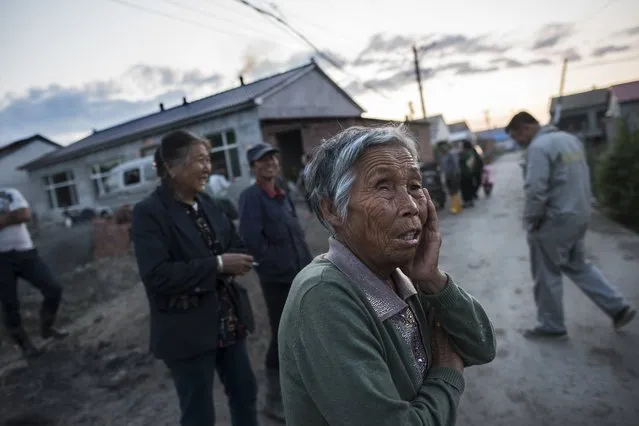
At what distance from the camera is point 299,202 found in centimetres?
1541

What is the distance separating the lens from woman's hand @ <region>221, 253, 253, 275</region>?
223 centimetres

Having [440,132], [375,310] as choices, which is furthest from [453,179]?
[440,132]

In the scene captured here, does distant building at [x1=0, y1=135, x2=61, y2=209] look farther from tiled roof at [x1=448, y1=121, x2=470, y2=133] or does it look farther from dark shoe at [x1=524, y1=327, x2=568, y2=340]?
tiled roof at [x1=448, y1=121, x2=470, y2=133]

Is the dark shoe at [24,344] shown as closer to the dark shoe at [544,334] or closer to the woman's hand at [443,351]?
the woman's hand at [443,351]

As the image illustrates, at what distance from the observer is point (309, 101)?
1792 centimetres

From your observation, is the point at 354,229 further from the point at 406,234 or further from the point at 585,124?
the point at 585,124

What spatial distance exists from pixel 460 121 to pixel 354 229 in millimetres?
91907

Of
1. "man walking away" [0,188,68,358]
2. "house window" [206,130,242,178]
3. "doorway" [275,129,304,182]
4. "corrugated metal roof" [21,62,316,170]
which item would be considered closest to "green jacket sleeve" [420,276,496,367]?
"man walking away" [0,188,68,358]

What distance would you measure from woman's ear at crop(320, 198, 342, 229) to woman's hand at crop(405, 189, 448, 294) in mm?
252

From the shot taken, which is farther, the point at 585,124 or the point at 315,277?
the point at 585,124

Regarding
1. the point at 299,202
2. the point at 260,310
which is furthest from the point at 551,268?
the point at 299,202

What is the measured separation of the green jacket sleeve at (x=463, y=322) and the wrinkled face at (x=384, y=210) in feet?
0.47

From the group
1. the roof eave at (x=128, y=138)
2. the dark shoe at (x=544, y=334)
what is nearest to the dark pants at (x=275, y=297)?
the dark shoe at (x=544, y=334)

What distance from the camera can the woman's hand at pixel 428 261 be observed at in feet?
3.88
